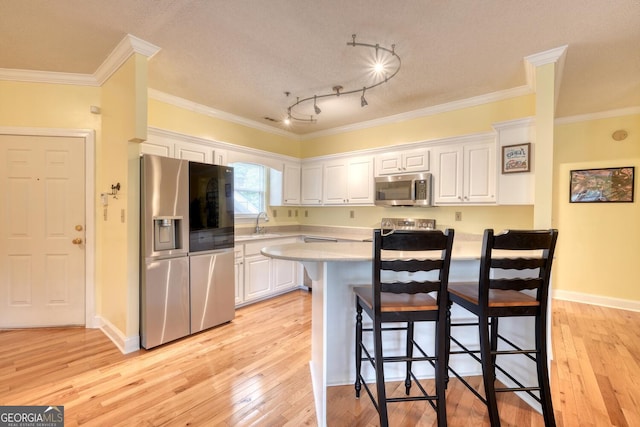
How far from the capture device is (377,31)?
7.30ft

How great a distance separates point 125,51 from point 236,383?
2.87 m

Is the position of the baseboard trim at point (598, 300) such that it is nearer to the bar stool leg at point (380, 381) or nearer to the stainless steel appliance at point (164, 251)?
the bar stool leg at point (380, 381)

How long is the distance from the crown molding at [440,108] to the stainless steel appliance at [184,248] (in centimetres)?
223

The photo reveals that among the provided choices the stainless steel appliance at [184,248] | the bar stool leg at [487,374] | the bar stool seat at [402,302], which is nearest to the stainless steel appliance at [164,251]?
the stainless steel appliance at [184,248]

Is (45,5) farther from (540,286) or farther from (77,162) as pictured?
(540,286)

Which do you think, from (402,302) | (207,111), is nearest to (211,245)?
(207,111)

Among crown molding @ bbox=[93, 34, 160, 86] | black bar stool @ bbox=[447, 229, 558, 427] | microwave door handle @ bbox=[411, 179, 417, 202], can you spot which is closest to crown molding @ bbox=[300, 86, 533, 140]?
microwave door handle @ bbox=[411, 179, 417, 202]

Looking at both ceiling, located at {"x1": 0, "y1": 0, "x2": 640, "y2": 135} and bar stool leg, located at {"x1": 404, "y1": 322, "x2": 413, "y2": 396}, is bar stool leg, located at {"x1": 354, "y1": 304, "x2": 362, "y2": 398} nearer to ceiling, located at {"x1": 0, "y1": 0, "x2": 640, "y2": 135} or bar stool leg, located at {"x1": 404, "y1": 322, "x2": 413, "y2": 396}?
bar stool leg, located at {"x1": 404, "y1": 322, "x2": 413, "y2": 396}

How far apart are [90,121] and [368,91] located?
120 inches

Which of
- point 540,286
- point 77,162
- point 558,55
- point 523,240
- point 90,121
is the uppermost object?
point 558,55

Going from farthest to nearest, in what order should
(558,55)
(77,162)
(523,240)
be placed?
1. (77,162)
2. (558,55)
3. (523,240)

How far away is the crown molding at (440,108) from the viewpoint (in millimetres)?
3238

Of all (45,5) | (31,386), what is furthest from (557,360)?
(45,5)

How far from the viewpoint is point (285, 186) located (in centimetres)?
474
